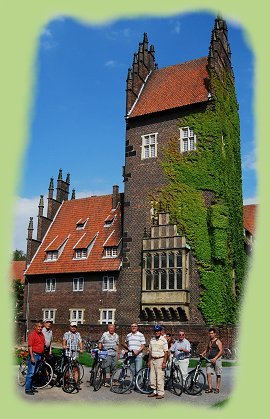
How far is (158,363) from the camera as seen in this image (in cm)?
1403

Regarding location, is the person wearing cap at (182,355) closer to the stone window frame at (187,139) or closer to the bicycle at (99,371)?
the bicycle at (99,371)

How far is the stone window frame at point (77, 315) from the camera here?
35.4 meters

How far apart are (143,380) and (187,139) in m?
21.3

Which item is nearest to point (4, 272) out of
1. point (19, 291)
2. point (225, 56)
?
point (225, 56)

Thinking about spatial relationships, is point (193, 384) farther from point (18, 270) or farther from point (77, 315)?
point (18, 270)

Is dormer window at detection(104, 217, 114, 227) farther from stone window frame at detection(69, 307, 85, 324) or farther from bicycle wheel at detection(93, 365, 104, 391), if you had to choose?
bicycle wheel at detection(93, 365, 104, 391)

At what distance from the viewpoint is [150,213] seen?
33.2 m

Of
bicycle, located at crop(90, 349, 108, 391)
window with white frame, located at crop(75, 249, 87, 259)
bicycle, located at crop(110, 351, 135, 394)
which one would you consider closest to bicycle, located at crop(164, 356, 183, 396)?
bicycle, located at crop(110, 351, 135, 394)

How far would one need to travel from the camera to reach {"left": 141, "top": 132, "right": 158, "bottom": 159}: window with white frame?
34438mm

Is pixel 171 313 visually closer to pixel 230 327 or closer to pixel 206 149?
pixel 230 327

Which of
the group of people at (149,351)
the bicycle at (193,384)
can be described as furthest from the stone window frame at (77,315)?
the bicycle at (193,384)

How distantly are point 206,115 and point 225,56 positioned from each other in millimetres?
6740

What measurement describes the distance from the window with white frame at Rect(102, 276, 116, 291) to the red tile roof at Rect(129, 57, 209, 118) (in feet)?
38.4

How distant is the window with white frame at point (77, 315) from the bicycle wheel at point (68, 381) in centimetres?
2120
